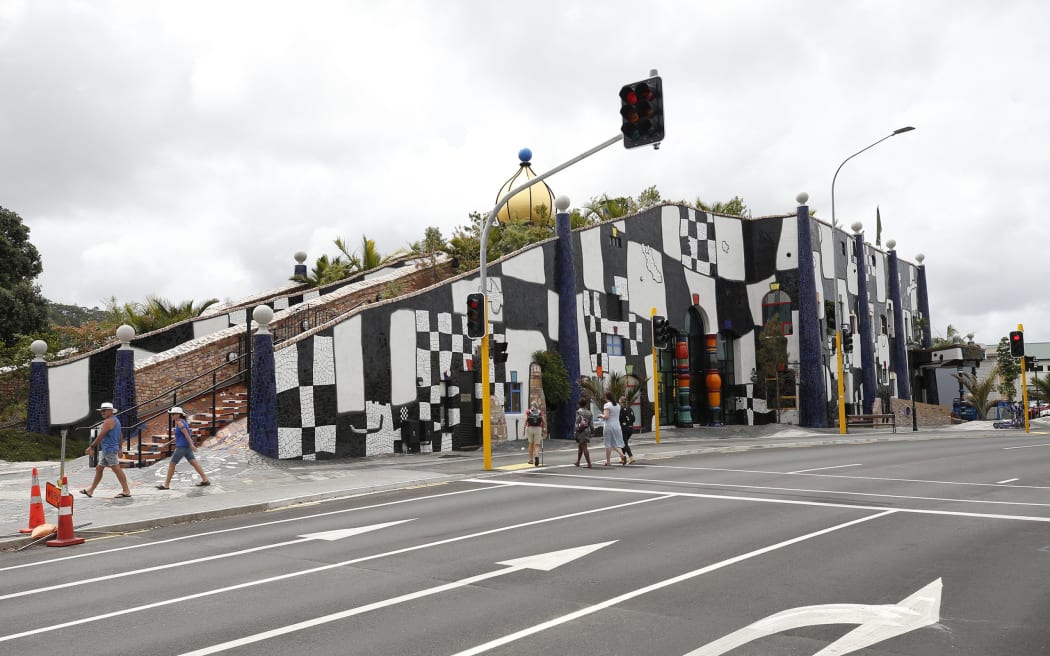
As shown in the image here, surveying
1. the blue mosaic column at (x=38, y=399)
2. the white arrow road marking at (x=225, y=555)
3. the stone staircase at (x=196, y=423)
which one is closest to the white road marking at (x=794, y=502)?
the white arrow road marking at (x=225, y=555)

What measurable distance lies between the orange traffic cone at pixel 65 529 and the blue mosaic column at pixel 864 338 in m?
41.5

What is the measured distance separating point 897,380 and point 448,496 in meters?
42.8

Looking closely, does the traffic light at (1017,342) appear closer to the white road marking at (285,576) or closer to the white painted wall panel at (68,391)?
the white road marking at (285,576)

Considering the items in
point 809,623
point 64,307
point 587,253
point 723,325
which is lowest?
point 809,623

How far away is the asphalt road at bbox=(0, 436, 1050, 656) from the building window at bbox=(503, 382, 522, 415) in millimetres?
13615

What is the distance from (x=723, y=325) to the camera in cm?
4088

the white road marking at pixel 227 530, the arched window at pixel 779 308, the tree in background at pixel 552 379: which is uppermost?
the arched window at pixel 779 308

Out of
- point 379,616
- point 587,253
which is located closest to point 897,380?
point 587,253

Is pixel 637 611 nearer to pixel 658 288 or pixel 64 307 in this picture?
pixel 658 288

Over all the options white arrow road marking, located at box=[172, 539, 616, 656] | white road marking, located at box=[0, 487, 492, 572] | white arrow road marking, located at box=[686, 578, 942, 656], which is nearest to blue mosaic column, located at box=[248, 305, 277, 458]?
white road marking, located at box=[0, 487, 492, 572]

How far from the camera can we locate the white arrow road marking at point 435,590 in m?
6.18

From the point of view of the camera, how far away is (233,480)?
59.2 ft

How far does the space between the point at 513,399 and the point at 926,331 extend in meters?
38.0

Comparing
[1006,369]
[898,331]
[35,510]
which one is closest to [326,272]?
[35,510]
